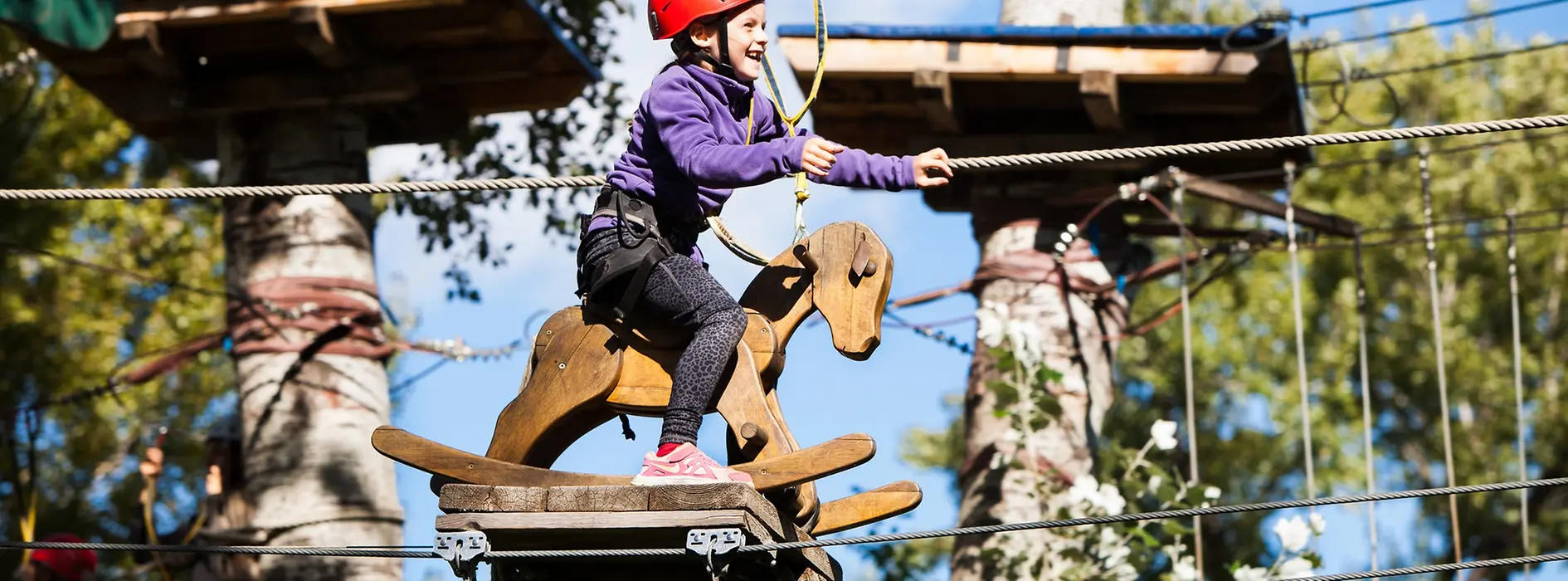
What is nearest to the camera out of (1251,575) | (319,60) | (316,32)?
(1251,575)

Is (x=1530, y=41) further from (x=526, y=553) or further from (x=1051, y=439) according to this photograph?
(x=526, y=553)

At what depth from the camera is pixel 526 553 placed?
152 inches

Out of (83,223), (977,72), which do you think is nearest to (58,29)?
(977,72)

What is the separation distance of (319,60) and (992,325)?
275 cm

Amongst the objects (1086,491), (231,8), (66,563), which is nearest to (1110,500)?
(1086,491)

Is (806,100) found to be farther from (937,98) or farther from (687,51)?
(937,98)

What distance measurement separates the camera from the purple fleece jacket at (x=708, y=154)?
13.1 feet

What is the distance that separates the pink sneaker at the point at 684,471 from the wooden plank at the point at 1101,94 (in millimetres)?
3720

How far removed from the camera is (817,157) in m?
3.96

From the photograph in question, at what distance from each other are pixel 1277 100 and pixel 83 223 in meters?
12.9

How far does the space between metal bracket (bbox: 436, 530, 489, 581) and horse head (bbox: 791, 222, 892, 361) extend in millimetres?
887

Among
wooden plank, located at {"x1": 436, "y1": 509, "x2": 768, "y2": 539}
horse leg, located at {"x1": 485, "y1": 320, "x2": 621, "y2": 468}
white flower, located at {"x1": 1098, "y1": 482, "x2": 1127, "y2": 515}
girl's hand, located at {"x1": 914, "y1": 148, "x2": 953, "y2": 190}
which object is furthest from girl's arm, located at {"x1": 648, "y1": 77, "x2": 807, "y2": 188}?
white flower, located at {"x1": 1098, "y1": 482, "x2": 1127, "y2": 515}

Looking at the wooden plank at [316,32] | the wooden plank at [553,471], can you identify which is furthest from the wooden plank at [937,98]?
the wooden plank at [553,471]

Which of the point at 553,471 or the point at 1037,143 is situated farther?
the point at 1037,143
